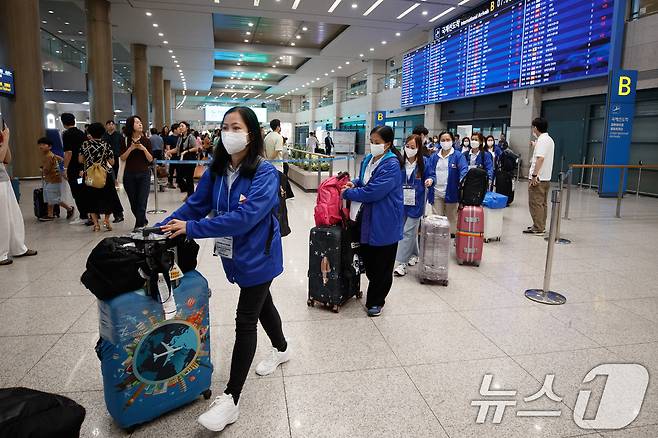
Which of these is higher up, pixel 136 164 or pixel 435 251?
pixel 136 164

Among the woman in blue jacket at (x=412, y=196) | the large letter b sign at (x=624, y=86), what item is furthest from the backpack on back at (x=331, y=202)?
the large letter b sign at (x=624, y=86)

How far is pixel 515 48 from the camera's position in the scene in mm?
13328

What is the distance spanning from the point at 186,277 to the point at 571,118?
13.9 metres

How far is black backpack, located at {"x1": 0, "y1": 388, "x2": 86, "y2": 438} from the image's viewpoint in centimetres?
124

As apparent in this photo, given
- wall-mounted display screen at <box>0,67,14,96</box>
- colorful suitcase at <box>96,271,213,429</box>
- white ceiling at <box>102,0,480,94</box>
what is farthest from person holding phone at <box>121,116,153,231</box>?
white ceiling at <box>102,0,480,94</box>

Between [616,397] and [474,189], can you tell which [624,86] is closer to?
[474,189]

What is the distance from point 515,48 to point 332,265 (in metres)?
12.3

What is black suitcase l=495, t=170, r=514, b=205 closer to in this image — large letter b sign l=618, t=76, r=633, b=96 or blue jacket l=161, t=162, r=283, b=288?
large letter b sign l=618, t=76, r=633, b=96

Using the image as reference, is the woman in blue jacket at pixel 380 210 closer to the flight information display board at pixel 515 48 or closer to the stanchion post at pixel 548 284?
the stanchion post at pixel 548 284

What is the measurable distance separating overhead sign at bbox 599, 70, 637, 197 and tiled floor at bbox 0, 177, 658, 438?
6.46 meters

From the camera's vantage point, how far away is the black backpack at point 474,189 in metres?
5.27

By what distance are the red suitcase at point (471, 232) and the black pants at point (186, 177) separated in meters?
7.11

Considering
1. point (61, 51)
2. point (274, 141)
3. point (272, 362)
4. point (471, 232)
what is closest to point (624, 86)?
point (471, 232)

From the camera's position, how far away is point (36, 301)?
3.88 m
